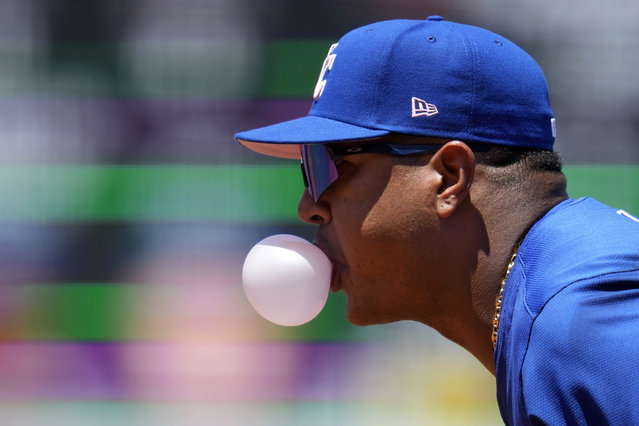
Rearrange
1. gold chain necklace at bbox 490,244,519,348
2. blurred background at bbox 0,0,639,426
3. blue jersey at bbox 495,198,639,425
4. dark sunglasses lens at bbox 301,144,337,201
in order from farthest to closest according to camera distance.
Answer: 1. blurred background at bbox 0,0,639,426
2. dark sunglasses lens at bbox 301,144,337,201
3. gold chain necklace at bbox 490,244,519,348
4. blue jersey at bbox 495,198,639,425

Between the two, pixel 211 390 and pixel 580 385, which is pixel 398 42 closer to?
pixel 580 385

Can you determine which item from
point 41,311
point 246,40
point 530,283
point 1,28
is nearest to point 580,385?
point 530,283

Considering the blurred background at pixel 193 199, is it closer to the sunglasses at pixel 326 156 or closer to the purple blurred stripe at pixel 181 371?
the purple blurred stripe at pixel 181 371

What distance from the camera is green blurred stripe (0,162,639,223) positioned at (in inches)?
118

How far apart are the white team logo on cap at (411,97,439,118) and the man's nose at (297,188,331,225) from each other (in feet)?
0.87

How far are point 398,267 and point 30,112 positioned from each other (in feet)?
6.63

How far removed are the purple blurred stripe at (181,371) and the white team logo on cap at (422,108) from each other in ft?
5.29

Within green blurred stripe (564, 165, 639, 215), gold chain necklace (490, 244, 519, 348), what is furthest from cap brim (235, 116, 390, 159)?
green blurred stripe (564, 165, 639, 215)

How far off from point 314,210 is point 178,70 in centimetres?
156

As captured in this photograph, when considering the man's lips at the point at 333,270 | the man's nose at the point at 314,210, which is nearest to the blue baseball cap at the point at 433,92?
the man's nose at the point at 314,210

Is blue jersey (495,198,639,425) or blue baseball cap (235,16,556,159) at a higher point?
blue baseball cap (235,16,556,159)

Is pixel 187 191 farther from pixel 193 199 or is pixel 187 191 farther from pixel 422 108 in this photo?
pixel 422 108

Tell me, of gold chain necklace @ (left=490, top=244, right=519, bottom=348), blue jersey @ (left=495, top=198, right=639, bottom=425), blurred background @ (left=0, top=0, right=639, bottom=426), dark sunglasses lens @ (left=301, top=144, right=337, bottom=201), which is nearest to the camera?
blue jersey @ (left=495, top=198, right=639, bottom=425)

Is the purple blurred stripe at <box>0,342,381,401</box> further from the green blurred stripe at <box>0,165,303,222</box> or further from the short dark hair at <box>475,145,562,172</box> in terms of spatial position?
the short dark hair at <box>475,145,562,172</box>
